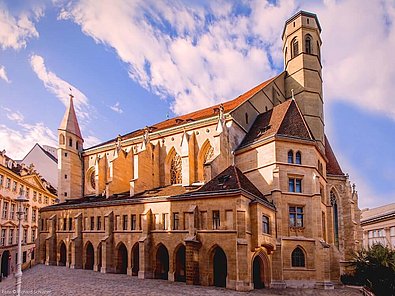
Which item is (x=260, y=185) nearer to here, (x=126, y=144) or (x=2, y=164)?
(x=126, y=144)

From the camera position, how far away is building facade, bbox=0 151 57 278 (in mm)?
41531

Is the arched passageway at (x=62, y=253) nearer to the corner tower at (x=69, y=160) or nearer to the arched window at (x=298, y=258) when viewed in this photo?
the corner tower at (x=69, y=160)

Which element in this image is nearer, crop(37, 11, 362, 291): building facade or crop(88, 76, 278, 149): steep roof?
crop(37, 11, 362, 291): building facade

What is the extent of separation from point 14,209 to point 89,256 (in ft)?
49.0

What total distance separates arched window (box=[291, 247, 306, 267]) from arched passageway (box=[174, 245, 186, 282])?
843cm

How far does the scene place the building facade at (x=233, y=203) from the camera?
26047mm

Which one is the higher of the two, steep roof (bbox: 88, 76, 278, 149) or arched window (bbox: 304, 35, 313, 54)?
arched window (bbox: 304, 35, 313, 54)

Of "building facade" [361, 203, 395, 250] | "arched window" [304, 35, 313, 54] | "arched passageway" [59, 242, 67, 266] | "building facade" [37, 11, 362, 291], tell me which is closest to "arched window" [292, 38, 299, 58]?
"building facade" [37, 11, 362, 291]

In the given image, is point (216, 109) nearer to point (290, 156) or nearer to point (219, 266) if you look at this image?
point (290, 156)

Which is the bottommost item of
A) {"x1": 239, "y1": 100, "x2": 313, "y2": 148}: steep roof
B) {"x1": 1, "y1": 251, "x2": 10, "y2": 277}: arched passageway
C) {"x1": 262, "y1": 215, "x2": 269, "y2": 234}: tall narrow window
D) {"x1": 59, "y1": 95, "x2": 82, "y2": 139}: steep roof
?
{"x1": 1, "y1": 251, "x2": 10, "y2": 277}: arched passageway

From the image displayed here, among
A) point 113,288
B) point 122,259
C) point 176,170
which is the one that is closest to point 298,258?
point 113,288

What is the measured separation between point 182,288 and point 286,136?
46.6ft

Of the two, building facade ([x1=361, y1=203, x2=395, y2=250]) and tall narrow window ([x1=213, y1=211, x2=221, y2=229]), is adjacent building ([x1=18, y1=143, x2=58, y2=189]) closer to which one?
tall narrow window ([x1=213, y1=211, x2=221, y2=229])

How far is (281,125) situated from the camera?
30781 mm
